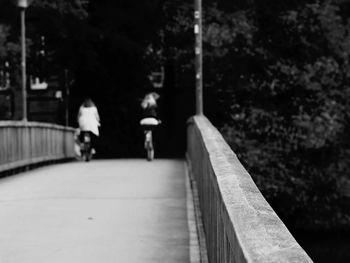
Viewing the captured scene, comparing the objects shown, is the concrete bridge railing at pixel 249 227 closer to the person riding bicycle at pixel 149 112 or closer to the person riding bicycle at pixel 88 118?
the person riding bicycle at pixel 149 112

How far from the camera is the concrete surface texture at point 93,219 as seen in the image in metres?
8.02

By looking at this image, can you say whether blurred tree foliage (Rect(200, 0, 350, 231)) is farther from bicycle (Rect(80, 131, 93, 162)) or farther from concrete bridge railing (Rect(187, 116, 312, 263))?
concrete bridge railing (Rect(187, 116, 312, 263))

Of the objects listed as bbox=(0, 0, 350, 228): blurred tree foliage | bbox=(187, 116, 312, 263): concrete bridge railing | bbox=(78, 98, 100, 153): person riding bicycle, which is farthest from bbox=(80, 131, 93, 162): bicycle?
bbox=(187, 116, 312, 263): concrete bridge railing

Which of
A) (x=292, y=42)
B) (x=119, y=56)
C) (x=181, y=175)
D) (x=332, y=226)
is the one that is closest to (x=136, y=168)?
(x=181, y=175)

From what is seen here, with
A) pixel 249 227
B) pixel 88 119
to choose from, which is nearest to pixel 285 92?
pixel 88 119


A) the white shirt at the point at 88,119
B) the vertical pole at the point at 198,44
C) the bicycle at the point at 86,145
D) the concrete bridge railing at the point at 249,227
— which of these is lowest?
the bicycle at the point at 86,145

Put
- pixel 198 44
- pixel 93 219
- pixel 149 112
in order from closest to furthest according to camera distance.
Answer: pixel 93 219 < pixel 198 44 < pixel 149 112

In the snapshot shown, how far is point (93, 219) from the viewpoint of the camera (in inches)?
403

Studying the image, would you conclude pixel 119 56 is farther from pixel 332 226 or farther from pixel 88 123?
pixel 88 123

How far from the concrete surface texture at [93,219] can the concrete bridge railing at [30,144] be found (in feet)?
2.20

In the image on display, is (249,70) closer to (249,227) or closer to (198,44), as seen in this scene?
(198,44)

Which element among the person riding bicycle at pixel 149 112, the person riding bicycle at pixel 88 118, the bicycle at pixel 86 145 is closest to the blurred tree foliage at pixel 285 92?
the bicycle at pixel 86 145

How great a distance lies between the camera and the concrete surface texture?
8.02m

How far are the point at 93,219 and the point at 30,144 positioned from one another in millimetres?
9449
